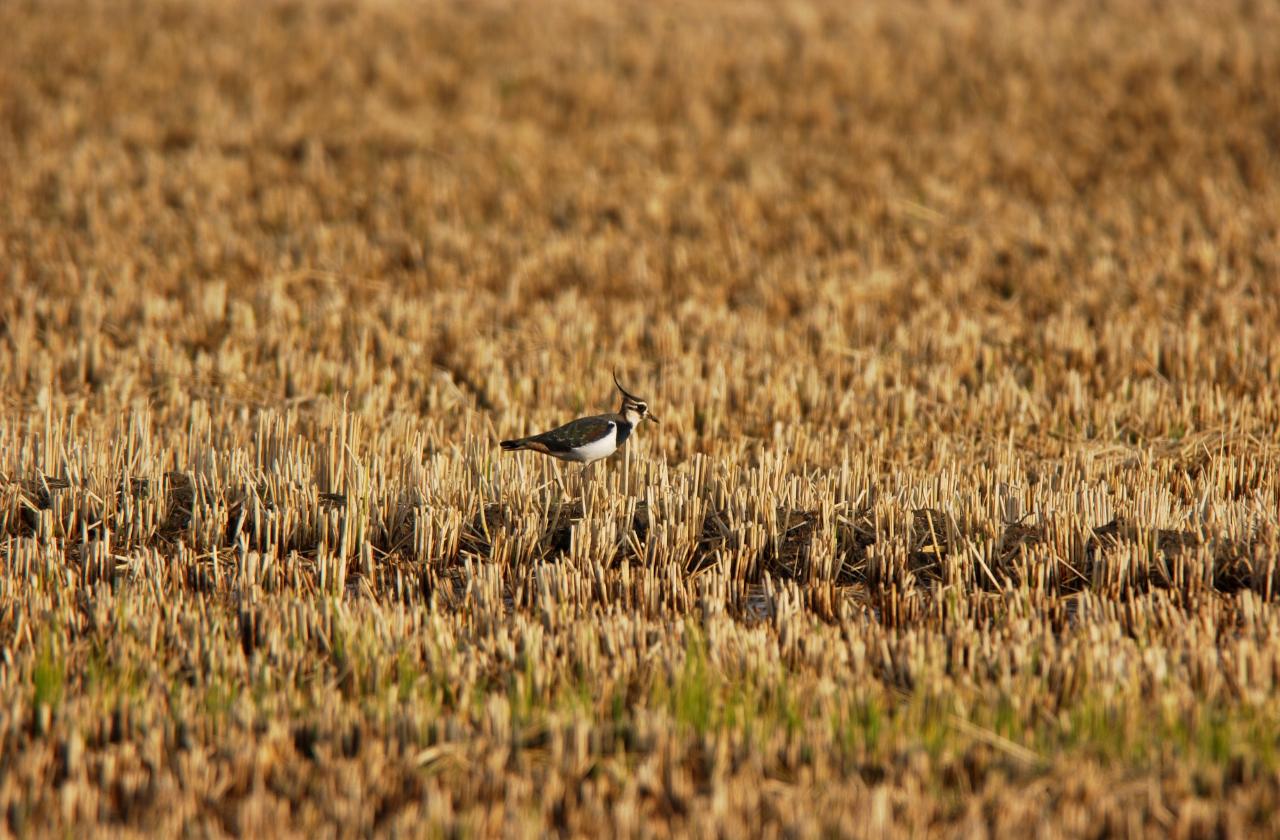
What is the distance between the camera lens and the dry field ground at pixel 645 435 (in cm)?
392

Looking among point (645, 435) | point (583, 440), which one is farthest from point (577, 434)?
point (645, 435)

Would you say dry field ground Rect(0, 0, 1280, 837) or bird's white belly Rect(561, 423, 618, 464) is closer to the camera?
dry field ground Rect(0, 0, 1280, 837)

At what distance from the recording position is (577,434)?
239 inches

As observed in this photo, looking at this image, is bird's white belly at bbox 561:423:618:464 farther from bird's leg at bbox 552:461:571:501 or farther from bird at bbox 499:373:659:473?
bird's leg at bbox 552:461:571:501

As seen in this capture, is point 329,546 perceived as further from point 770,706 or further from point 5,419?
point 5,419

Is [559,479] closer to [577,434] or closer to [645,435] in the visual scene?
[577,434]

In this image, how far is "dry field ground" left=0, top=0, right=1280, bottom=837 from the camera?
12.9ft

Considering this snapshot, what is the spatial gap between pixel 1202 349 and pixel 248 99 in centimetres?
1113

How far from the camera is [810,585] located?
516 centimetres

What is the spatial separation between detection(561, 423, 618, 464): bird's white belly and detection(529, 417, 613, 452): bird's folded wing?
0.6 inches

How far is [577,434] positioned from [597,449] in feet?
0.38

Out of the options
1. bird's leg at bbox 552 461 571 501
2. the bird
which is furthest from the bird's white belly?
bird's leg at bbox 552 461 571 501

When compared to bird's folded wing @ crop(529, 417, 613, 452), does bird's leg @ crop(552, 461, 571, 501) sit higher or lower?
lower

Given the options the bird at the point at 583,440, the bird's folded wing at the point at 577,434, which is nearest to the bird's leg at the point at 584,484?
the bird at the point at 583,440
